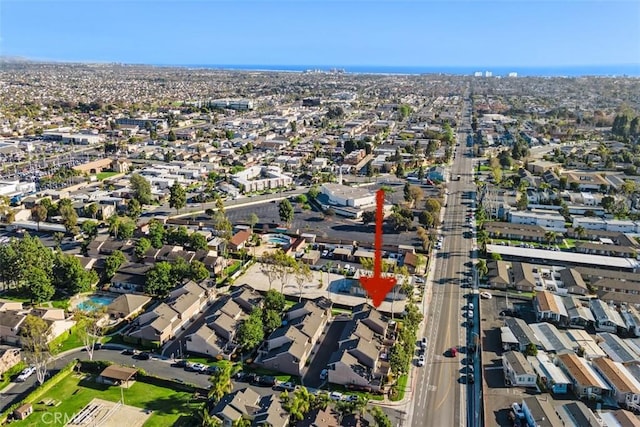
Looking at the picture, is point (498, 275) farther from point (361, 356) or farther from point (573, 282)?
point (361, 356)

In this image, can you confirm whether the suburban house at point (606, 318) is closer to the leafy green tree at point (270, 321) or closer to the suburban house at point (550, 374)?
the suburban house at point (550, 374)

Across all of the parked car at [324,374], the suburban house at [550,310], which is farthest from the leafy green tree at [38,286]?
the suburban house at [550,310]

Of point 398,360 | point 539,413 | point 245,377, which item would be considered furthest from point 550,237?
point 245,377

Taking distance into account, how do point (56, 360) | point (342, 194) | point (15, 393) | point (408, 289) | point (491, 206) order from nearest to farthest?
point (15, 393), point (56, 360), point (408, 289), point (491, 206), point (342, 194)

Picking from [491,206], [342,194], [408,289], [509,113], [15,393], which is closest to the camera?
[15,393]

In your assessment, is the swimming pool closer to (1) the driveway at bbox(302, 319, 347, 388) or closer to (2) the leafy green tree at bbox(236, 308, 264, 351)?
→ (1) the driveway at bbox(302, 319, 347, 388)

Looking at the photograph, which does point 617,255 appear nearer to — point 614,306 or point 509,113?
point 614,306

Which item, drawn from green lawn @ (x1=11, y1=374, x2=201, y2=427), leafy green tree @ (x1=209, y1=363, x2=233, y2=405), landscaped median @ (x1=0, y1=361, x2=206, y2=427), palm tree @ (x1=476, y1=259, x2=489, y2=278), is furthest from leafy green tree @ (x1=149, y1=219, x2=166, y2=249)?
palm tree @ (x1=476, y1=259, x2=489, y2=278)

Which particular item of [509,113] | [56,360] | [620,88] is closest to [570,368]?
[56,360]
